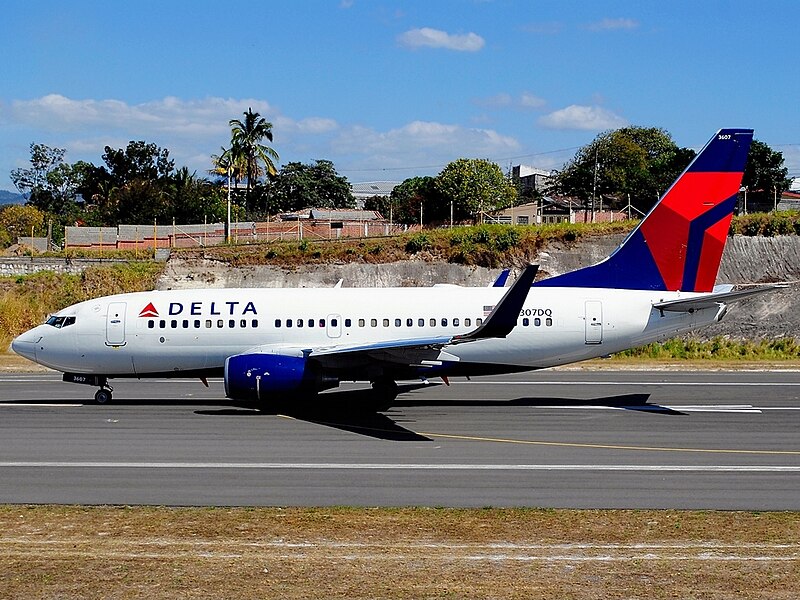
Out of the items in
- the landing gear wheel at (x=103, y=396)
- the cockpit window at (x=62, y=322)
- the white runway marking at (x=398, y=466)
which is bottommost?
the white runway marking at (x=398, y=466)

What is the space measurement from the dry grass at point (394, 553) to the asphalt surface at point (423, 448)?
130 cm

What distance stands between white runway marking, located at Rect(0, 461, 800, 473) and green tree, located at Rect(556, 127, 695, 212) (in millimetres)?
86017

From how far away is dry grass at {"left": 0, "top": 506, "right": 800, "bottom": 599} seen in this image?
37.2 ft

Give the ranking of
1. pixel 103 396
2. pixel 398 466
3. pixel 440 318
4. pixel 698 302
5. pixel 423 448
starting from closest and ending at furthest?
pixel 398 466
pixel 423 448
pixel 698 302
pixel 440 318
pixel 103 396

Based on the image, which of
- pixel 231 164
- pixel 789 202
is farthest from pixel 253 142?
pixel 789 202

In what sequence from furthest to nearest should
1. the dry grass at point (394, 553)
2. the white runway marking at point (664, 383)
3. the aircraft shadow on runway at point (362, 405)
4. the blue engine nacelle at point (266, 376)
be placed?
the white runway marking at point (664, 383) → the blue engine nacelle at point (266, 376) → the aircraft shadow on runway at point (362, 405) → the dry grass at point (394, 553)

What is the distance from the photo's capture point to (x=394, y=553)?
42.8 ft

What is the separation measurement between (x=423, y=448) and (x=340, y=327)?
25.2 ft

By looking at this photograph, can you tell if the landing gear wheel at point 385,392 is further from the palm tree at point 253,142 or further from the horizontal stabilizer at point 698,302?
the palm tree at point 253,142

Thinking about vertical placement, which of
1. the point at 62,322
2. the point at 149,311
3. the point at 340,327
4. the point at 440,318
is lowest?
the point at 340,327

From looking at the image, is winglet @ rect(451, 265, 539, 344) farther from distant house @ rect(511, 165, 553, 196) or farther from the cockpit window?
distant house @ rect(511, 165, 553, 196)

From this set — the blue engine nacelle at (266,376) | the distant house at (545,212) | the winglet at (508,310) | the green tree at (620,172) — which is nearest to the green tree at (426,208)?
the distant house at (545,212)

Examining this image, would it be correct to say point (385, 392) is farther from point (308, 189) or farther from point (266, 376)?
point (308, 189)

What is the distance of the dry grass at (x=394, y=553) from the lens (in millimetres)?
11336
